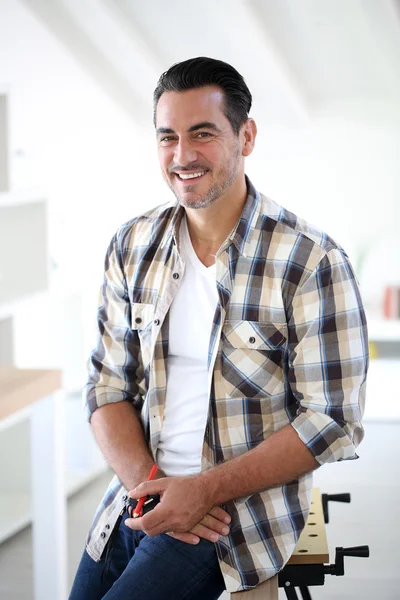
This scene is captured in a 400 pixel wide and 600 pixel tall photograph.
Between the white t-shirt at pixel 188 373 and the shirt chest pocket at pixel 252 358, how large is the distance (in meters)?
0.06

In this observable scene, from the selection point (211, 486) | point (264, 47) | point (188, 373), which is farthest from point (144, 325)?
point (264, 47)

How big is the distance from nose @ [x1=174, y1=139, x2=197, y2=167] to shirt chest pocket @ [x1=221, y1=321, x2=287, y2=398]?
0.31 meters

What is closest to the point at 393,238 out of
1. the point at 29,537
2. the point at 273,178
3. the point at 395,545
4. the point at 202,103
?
the point at 273,178

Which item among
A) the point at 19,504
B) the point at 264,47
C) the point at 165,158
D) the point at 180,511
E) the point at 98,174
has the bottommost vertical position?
the point at 19,504

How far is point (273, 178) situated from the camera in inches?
209

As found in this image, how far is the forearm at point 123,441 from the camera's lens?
5.00ft

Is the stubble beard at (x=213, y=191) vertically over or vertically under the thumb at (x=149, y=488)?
over

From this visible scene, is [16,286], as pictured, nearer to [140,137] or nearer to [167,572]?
[167,572]

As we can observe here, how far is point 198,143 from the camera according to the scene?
1.50 metres

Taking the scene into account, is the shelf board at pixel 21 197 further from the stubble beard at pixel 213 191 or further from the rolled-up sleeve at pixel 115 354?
the stubble beard at pixel 213 191

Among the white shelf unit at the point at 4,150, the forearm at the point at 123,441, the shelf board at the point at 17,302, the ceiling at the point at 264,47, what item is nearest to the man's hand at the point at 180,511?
the forearm at the point at 123,441

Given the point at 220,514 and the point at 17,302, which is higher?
the point at 17,302

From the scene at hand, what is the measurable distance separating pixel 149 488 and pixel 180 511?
0.24 feet

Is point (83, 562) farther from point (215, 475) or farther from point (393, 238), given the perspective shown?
point (393, 238)
